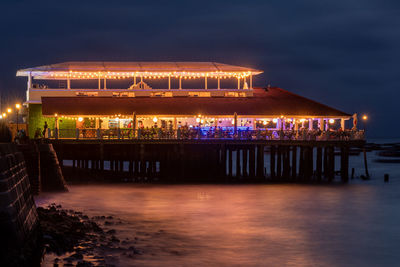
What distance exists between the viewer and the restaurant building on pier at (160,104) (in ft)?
143

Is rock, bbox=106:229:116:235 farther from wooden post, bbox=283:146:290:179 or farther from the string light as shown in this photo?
the string light

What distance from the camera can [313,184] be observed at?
39.5m

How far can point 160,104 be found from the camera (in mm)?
44812

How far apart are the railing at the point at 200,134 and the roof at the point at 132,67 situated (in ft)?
25.1

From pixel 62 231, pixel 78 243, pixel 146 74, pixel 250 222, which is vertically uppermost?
pixel 146 74

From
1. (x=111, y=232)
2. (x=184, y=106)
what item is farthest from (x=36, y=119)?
(x=111, y=232)

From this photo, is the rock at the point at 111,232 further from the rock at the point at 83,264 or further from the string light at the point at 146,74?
the string light at the point at 146,74

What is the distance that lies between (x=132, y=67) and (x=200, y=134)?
1085 centimetres

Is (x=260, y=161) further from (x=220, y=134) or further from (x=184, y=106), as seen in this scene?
(x=184, y=106)

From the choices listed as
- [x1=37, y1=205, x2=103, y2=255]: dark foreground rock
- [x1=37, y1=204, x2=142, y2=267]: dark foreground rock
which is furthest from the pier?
[x1=37, y1=204, x2=142, y2=267]: dark foreground rock

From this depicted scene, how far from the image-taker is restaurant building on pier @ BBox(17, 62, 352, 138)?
43.5m

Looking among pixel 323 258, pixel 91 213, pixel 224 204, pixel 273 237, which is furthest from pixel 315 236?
pixel 91 213

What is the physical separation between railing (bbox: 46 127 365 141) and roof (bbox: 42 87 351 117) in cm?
344

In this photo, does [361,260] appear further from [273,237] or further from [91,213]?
[91,213]
